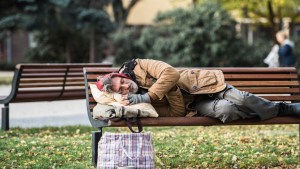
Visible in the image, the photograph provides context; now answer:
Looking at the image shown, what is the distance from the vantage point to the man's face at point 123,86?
6.30 m

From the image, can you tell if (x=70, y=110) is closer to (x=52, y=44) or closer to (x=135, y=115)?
(x=135, y=115)

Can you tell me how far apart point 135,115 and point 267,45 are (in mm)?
21591

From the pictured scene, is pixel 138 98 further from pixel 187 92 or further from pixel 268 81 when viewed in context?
pixel 268 81

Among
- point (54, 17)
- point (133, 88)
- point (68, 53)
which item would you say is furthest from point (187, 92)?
point (68, 53)

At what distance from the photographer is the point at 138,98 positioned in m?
6.37

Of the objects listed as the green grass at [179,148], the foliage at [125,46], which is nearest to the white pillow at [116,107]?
the green grass at [179,148]

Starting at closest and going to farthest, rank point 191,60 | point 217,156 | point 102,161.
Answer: point 102,161, point 217,156, point 191,60

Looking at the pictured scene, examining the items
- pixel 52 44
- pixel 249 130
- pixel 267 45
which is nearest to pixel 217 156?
pixel 249 130

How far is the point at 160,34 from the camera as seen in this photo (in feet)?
84.5

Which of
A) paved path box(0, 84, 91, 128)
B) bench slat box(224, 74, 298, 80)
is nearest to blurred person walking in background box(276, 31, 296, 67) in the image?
paved path box(0, 84, 91, 128)

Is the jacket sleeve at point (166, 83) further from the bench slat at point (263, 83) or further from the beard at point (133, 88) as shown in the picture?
the bench slat at point (263, 83)

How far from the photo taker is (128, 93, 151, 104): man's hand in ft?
20.7

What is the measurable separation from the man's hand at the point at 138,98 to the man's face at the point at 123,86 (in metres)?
0.07

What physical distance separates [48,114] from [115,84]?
731 centimetres
